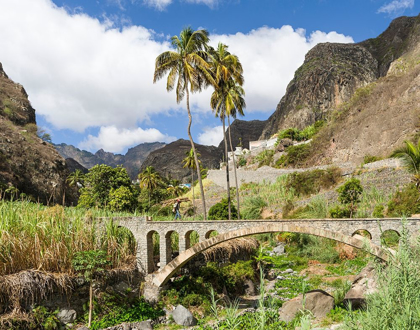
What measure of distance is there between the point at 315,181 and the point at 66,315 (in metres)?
25.3

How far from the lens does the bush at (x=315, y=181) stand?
3062cm

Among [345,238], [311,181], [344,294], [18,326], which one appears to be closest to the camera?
[18,326]

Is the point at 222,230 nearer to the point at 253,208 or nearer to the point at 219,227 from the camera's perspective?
the point at 219,227

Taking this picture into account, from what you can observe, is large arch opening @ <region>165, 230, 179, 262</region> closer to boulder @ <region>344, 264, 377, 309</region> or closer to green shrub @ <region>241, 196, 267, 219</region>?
boulder @ <region>344, 264, 377, 309</region>

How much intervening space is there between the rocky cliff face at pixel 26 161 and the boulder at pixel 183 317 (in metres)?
23.1

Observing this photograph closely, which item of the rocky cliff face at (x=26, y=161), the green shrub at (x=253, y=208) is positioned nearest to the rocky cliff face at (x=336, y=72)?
the green shrub at (x=253, y=208)

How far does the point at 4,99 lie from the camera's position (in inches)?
1866

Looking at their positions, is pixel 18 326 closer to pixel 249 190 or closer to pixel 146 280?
pixel 146 280

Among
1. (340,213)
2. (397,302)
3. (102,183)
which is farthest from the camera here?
(102,183)

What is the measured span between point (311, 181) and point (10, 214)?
26.0 metres

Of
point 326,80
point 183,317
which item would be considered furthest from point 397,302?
point 326,80

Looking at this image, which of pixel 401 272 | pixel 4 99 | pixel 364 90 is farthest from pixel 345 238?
pixel 4 99

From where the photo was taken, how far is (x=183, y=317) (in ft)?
42.3

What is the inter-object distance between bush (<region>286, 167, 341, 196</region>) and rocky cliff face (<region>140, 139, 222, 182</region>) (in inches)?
2902
